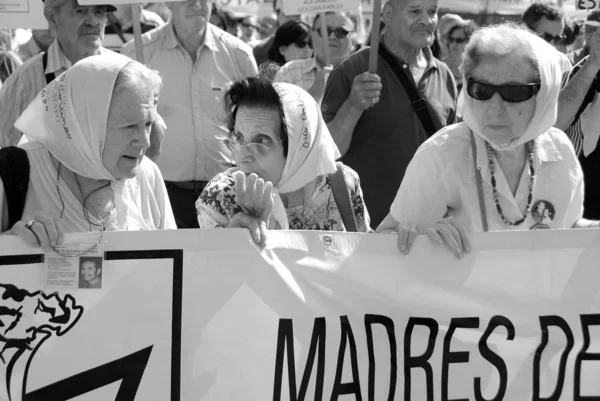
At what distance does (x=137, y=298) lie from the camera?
127 inches

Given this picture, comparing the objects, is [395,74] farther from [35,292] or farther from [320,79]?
[35,292]

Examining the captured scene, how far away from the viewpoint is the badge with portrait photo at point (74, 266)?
3.15m

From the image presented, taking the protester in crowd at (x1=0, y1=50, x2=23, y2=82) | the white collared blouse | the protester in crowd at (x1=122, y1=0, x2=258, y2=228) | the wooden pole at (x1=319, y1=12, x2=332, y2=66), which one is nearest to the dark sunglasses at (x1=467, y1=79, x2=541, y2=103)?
the white collared blouse

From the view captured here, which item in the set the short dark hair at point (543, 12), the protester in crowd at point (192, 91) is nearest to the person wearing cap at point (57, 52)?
the protester in crowd at point (192, 91)

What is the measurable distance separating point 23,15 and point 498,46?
2.71m

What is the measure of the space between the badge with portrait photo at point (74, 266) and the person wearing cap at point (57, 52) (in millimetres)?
2112

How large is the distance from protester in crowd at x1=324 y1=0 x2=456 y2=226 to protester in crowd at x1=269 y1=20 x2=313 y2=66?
9.32 ft

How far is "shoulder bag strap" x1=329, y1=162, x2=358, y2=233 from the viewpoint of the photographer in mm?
3905

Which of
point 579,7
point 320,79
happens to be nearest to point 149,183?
point 320,79

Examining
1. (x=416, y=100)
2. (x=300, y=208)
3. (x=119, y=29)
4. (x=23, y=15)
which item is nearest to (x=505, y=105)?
(x=300, y=208)

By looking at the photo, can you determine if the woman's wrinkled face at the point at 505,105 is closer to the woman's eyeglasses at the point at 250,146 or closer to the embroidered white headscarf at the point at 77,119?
the woman's eyeglasses at the point at 250,146

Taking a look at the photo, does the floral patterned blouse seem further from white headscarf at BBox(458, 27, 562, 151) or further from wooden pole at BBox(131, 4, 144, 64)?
wooden pole at BBox(131, 4, 144, 64)

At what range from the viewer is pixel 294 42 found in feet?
27.6

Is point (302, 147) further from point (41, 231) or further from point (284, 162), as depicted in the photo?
point (41, 231)
